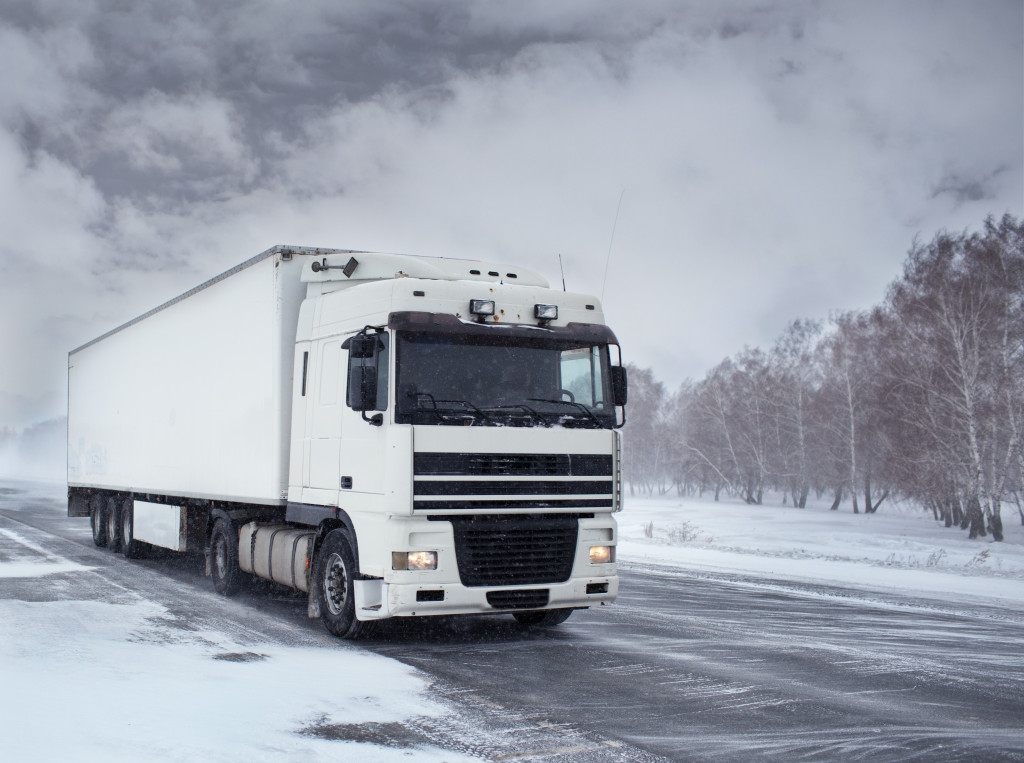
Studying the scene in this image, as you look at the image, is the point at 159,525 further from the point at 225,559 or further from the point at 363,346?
the point at 363,346

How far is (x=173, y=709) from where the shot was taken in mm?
5594

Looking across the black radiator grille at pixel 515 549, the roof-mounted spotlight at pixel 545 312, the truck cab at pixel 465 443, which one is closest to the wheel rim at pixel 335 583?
the truck cab at pixel 465 443

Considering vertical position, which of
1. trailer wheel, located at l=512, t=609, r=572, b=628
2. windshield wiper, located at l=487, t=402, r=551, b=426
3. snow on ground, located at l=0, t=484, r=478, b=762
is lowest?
trailer wheel, located at l=512, t=609, r=572, b=628

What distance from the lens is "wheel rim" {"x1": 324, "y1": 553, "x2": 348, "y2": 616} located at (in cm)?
860

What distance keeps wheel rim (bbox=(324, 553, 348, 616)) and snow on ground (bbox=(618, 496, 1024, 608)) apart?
8.24 metres

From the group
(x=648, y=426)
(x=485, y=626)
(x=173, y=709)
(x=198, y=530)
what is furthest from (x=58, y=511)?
(x=648, y=426)

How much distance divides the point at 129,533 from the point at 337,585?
8.63 m

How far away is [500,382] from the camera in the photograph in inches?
323

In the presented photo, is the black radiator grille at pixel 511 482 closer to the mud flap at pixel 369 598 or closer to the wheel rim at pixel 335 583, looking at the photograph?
the mud flap at pixel 369 598

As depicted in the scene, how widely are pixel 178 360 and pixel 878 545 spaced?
1845 cm

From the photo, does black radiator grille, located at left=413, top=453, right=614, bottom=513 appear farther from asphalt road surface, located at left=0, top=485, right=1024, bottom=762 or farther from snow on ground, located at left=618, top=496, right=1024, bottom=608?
snow on ground, located at left=618, top=496, right=1024, bottom=608

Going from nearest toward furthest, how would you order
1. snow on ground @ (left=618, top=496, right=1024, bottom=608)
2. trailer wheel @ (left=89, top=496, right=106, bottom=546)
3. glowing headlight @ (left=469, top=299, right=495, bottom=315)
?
glowing headlight @ (left=469, top=299, right=495, bottom=315), snow on ground @ (left=618, top=496, right=1024, bottom=608), trailer wheel @ (left=89, top=496, right=106, bottom=546)

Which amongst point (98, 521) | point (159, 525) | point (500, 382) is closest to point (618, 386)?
point (500, 382)

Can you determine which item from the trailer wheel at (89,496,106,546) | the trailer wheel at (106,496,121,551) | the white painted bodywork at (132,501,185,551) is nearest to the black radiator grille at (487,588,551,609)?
the white painted bodywork at (132,501,185,551)
